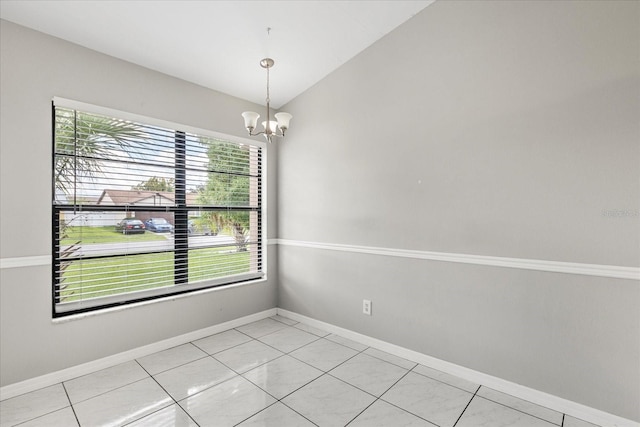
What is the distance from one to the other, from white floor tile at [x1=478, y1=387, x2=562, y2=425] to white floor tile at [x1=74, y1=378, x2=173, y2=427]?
85.2 inches

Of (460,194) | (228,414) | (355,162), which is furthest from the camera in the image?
(355,162)

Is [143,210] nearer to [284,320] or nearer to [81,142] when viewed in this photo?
[81,142]

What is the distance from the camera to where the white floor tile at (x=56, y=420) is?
1795 mm

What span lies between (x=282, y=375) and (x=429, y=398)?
108 centimetres

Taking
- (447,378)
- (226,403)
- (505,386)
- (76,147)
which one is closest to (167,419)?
(226,403)

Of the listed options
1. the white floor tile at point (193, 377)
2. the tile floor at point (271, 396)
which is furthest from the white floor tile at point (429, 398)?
the white floor tile at point (193, 377)

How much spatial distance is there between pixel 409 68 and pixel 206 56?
70.1 inches

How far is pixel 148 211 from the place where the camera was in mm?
2785

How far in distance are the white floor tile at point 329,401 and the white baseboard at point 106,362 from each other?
138 centimetres

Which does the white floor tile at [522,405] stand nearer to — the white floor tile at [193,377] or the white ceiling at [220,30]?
the white floor tile at [193,377]

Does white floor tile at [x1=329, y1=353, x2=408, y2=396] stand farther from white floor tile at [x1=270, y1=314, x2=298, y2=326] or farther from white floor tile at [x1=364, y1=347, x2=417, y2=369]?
white floor tile at [x1=270, y1=314, x2=298, y2=326]

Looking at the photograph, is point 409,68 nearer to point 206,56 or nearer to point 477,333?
point 206,56

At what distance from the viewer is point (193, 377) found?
7.66ft

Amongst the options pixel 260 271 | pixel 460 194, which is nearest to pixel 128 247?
pixel 260 271
